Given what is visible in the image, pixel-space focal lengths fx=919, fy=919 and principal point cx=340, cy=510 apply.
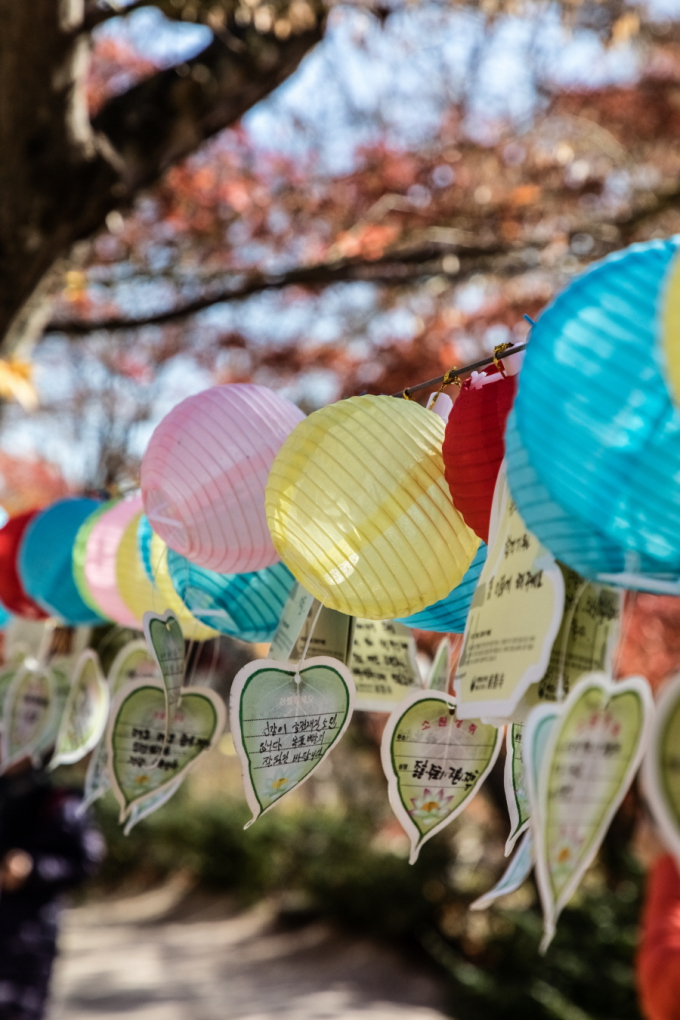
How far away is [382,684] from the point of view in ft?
4.83

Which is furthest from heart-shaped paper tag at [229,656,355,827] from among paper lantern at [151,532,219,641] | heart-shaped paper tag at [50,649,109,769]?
heart-shaped paper tag at [50,649,109,769]

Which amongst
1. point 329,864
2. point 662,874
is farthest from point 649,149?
point 329,864

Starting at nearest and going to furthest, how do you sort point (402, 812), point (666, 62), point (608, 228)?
1. point (402, 812)
2. point (608, 228)
3. point (666, 62)

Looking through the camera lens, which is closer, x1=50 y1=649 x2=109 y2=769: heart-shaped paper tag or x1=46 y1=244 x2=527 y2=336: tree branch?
x1=50 y1=649 x2=109 y2=769: heart-shaped paper tag

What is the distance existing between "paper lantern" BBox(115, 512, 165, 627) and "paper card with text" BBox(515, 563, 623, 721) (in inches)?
35.9

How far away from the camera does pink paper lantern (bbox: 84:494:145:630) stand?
72.7 inches

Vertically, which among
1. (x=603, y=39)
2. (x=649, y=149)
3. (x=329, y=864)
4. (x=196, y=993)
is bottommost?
(x=196, y=993)

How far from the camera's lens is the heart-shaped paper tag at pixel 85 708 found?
1906 millimetres

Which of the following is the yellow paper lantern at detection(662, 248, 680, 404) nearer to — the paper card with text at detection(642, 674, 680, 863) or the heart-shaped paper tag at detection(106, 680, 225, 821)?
the paper card with text at detection(642, 674, 680, 863)

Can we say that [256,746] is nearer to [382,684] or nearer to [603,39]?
[382,684]

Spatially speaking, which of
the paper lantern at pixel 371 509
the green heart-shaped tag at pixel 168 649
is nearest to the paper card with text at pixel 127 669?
the green heart-shaped tag at pixel 168 649

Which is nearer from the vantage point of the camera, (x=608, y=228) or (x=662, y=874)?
(x=662, y=874)

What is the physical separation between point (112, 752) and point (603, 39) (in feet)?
10.0

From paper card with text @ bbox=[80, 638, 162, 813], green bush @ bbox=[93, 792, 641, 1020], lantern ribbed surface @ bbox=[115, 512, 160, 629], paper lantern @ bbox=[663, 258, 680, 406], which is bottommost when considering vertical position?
green bush @ bbox=[93, 792, 641, 1020]
